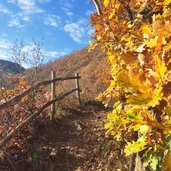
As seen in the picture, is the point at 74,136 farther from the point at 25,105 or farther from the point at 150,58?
the point at 150,58

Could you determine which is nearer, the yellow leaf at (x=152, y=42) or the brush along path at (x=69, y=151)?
the yellow leaf at (x=152, y=42)

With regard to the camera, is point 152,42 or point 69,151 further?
point 69,151

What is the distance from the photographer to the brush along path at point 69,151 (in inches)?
256

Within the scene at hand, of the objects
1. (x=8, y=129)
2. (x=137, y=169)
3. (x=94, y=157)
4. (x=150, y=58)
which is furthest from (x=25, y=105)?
(x=150, y=58)

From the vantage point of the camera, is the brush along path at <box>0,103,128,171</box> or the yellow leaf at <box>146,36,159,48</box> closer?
the yellow leaf at <box>146,36,159,48</box>

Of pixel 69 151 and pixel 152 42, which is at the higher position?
pixel 152 42

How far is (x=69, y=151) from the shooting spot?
7.09m

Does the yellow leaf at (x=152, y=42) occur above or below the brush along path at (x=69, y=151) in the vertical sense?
above

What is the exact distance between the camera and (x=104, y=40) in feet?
13.8

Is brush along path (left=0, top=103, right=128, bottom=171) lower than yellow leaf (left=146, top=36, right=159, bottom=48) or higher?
lower

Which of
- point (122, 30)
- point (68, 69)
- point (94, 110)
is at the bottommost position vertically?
point (94, 110)

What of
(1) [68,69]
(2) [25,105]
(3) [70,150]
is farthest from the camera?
(1) [68,69]

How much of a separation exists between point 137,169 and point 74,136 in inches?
186

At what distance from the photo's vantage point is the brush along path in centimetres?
651
